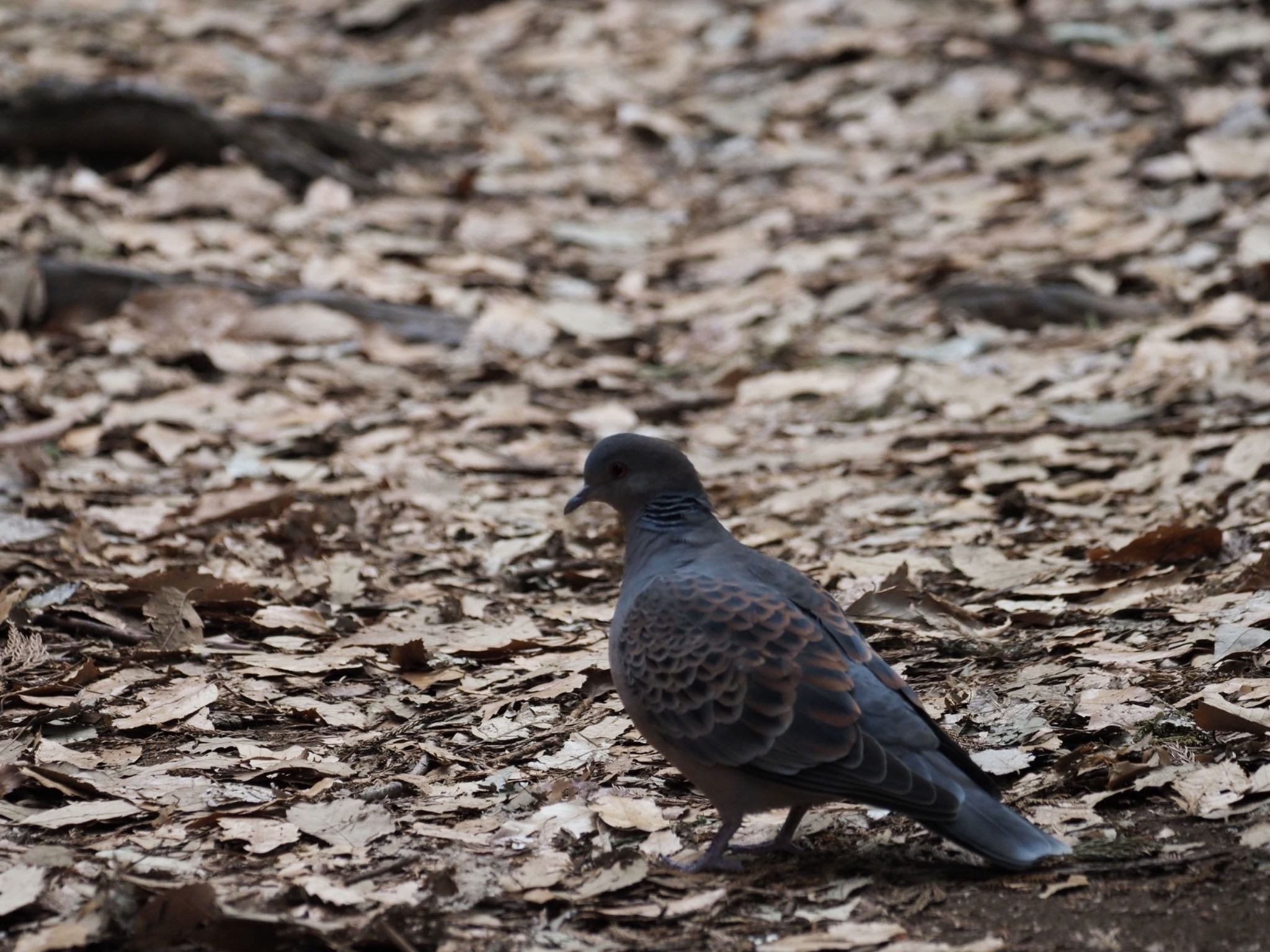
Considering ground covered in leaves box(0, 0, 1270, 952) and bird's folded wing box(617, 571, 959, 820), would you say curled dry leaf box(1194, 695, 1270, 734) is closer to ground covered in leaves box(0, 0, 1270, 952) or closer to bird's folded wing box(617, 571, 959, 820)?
Answer: ground covered in leaves box(0, 0, 1270, 952)

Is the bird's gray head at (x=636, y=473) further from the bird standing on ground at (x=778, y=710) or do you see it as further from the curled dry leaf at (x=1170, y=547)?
the curled dry leaf at (x=1170, y=547)

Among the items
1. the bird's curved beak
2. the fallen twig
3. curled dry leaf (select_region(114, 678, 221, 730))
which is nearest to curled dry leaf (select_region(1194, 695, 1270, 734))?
the bird's curved beak

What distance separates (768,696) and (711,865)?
15.5 inches

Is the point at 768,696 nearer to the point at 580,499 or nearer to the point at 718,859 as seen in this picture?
the point at 718,859

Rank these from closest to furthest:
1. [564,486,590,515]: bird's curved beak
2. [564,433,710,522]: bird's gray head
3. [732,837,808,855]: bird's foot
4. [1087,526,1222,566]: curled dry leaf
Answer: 1. [732,837,808,855]: bird's foot
2. [564,433,710,522]: bird's gray head
3. [564,486,590,515]: bird's curved beak
4. [1087,526,1222,566]: curled dry leaf

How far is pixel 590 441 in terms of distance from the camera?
6449 mm

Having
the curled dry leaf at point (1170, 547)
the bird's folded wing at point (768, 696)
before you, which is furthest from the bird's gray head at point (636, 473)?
the curled dry leaf at point (1170, 547)

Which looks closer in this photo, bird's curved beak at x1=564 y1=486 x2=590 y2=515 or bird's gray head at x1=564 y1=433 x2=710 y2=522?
bird's gray head at x1=564 y1=433 x2=710 y2=522

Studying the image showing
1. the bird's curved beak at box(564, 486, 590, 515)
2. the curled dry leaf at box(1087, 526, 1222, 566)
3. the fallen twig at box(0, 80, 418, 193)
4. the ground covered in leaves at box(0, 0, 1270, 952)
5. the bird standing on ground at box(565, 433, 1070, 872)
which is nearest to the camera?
the bird standing on ground at box(565, 433, 1070, 872)

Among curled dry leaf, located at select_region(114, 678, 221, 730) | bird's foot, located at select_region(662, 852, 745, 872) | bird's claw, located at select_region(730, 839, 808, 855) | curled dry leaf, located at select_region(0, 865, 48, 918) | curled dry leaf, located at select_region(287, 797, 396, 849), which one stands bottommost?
bird's claw, located at select_region(730, 839, 808, 855)

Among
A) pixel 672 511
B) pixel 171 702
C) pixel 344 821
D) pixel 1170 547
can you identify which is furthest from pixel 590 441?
pixel 344 821

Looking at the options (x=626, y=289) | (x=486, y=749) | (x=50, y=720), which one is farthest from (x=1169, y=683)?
(x=626, y=289)

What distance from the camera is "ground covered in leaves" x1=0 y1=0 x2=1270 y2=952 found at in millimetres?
3141

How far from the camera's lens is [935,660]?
4.18m
